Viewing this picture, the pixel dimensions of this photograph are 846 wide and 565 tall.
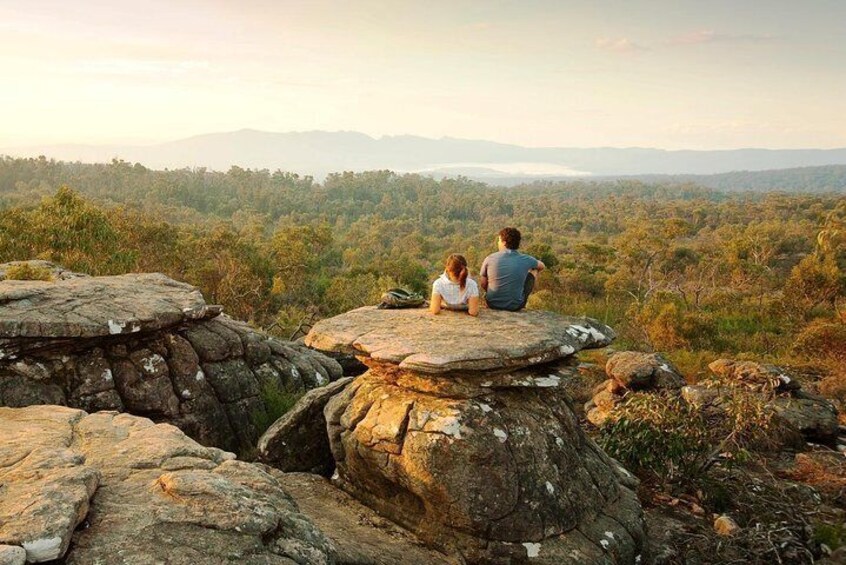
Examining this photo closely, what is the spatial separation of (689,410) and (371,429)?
636 centimetres

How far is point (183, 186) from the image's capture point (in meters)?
118

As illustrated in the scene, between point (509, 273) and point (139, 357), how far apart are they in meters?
6.58

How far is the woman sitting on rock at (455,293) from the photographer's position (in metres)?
9.16

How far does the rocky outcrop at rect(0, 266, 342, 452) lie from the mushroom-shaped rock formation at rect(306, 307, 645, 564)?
3.30 meters

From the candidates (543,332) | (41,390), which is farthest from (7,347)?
(543,332)

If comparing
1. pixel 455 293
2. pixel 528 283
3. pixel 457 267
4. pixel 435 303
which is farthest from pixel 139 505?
pixel 528 283

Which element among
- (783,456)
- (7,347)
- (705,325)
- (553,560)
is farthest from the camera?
(705,325)

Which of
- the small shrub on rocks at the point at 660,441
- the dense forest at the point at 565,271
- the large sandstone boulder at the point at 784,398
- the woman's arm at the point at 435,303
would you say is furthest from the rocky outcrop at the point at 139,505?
the dense forest at the point at 565,271

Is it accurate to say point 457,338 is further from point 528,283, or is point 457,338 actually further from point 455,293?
point 528,283

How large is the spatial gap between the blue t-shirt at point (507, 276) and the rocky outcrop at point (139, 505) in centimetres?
480

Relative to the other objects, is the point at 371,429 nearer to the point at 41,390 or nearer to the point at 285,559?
the point at 285,559

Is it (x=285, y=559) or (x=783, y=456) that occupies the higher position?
(x=285, y=559)

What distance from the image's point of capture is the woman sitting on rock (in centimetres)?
916

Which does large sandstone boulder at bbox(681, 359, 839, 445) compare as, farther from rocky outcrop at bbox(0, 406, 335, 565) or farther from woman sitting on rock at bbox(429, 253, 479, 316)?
rocky outcrop at bbox(0, 406, 335, 565)
